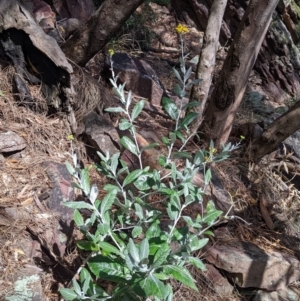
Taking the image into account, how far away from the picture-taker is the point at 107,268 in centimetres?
257

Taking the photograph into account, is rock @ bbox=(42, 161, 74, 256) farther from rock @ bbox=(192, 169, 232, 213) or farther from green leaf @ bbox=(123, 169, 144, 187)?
rock @ bbox=(192, 169, 232, 213)

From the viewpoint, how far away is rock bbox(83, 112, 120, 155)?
4223 millimetres

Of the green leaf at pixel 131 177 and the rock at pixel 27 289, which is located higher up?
the green leaf at pixel 131 177

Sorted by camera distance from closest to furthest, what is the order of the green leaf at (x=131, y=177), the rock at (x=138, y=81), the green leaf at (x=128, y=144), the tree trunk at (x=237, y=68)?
the green leaf at (x=131, y=177) → the green leaf at (x=128, y=144) → the tree trunk at (x=237, y=68) → the rock at (x=138, y=81)

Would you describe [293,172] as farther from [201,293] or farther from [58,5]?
[58,5]

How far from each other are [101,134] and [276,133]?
161cm

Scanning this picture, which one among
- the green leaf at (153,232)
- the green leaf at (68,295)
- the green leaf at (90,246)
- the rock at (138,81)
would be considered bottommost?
the green leaf at (68,295)

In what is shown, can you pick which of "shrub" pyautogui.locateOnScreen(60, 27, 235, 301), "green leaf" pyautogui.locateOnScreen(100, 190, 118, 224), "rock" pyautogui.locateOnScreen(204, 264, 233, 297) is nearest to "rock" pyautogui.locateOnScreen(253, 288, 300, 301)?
"rock" pyautogui.locateOnScreen(204, 264, 233, 297)

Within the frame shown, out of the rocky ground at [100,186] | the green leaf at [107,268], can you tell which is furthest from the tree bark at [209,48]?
the green leaf at [107,268]

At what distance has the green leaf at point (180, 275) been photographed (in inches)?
96.7

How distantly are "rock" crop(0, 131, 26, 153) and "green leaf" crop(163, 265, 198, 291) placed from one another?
183 cm

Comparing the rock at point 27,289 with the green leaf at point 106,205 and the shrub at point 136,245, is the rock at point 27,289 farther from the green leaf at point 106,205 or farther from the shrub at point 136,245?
the green leaf at point 106,205

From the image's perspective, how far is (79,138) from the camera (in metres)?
4.34

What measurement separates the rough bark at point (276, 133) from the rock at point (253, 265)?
3.54 ft
